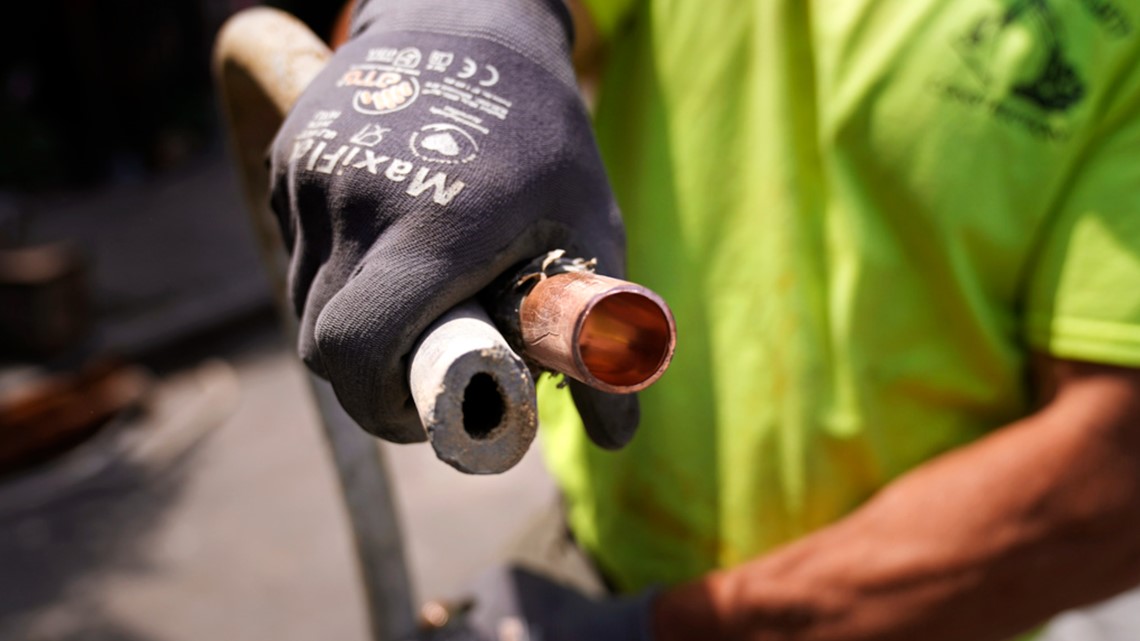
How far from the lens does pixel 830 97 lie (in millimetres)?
1208

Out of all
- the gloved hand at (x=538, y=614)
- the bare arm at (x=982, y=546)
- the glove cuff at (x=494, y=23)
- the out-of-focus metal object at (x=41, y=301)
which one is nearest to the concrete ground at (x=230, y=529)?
the out-of-focus metal object at (x=41, y=301)

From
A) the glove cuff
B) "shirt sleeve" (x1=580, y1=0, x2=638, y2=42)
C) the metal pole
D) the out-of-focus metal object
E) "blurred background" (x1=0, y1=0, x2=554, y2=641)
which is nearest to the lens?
the glove cuff

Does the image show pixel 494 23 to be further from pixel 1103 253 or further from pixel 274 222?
pixel 1103 253

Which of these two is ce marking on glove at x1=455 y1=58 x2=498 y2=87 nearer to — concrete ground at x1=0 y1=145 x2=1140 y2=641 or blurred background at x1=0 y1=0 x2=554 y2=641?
blurred background at x1=0 y1=0 x2=554 y2=641

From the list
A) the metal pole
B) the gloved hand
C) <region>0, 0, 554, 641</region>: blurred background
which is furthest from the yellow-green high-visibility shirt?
<region>0, 0, 554, 641</region>: blurred background

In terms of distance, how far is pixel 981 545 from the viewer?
3.91ft

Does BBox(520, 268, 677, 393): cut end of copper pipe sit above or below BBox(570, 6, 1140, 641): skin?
above

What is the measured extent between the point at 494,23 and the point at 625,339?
0.37m

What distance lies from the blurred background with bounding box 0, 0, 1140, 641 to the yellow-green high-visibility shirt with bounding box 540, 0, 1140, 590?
672 mm

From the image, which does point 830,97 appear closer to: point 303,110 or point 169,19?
point 303,110

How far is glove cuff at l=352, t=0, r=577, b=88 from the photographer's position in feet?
3.08

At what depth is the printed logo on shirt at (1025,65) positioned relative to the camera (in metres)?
1.11

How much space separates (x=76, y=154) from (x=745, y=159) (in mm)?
6817

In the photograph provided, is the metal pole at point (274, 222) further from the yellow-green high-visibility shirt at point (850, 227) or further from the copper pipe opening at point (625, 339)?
Answer: the copper pipe opening at point (625, 339)
